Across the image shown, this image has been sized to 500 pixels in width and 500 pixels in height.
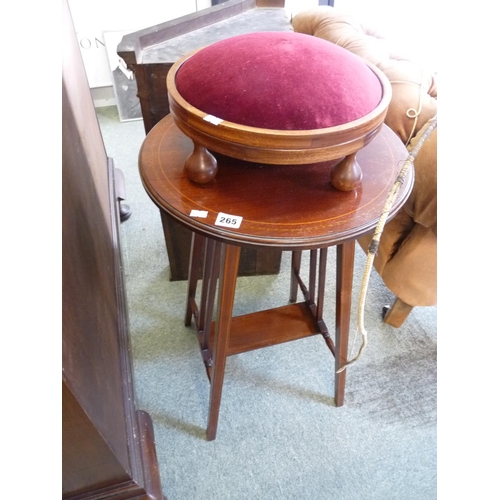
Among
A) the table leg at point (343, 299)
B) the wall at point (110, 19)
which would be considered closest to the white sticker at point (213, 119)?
the table leg at point (343, 299)

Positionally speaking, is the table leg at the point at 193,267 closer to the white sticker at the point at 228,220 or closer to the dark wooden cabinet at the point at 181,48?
the dark wooden cabinet at the point at 181,48

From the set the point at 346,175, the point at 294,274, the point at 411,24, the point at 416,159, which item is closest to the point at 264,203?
the point at 346,175

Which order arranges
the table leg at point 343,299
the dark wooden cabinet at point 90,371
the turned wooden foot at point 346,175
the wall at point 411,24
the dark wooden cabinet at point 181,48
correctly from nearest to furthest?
1. the dark wooden cabinet at point 90,371
2. the turned wooden foot at point 346,175
3. the table leg at point 343,299
4. the wall at point 411,24
5. the dark wooden cabinet at point 181,48

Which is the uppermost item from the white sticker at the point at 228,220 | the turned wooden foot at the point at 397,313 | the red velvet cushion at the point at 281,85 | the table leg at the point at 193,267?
the red velvet cushion at the point at 281,85

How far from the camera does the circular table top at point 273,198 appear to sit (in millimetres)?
578

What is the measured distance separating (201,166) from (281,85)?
172mm

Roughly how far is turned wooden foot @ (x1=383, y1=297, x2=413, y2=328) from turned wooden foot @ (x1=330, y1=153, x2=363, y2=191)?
2.25ft

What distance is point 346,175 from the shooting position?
619 millimetres

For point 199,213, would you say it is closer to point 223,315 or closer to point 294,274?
point 223,315

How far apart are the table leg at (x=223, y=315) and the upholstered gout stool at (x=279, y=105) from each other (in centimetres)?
14

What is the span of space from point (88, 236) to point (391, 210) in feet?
1.85

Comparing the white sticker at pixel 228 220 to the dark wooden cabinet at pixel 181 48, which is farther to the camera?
the dark wooden cabinet at pixel 181 48

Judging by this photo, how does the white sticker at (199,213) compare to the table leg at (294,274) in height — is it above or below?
above

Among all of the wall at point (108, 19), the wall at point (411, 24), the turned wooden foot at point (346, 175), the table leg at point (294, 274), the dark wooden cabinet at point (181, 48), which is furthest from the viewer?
the wall at point (108, 19)
